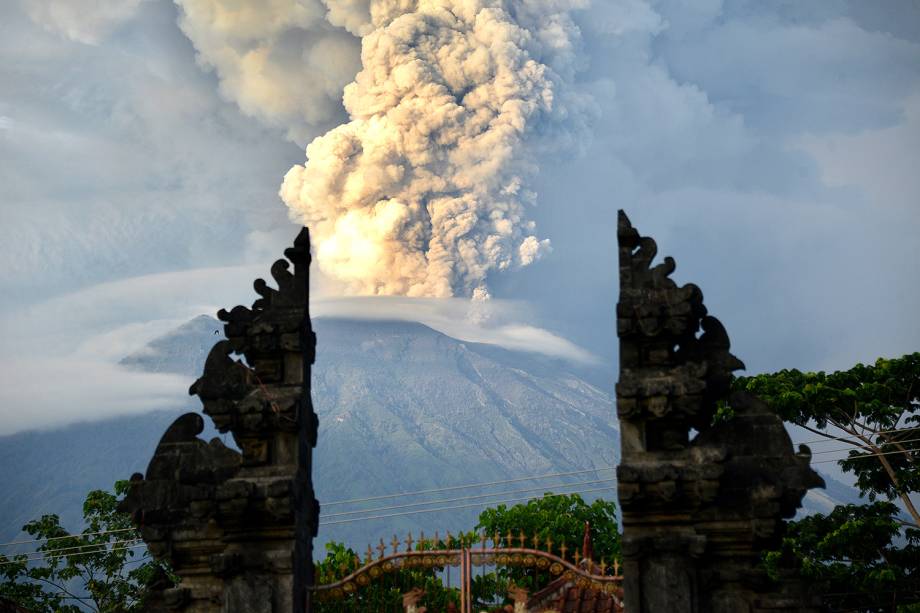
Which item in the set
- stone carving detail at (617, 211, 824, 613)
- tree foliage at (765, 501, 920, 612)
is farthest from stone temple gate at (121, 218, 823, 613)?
tree foliage at (765, 501, 920, 612)

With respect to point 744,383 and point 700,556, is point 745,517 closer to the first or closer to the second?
point 700,556

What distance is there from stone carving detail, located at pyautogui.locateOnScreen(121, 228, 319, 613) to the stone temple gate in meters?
0.02

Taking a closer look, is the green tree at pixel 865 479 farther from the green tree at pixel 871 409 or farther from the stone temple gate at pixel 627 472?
the stone temple gate at pixel 627 472

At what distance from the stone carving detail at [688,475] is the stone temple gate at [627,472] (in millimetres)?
15

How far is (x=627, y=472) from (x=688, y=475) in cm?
66

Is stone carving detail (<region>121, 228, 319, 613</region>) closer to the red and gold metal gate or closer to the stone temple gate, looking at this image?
the stone temple gate

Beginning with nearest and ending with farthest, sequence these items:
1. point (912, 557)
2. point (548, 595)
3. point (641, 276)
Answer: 1. point (641, 276)
2. point (548, 595)
3. point (912, 557)

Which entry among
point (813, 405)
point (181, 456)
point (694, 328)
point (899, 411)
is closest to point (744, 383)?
point (813, 405)

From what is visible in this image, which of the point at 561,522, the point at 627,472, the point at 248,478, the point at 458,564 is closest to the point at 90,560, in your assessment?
the point at 561,522

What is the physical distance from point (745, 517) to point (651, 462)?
1.20 meters

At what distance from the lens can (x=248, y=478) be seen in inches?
464

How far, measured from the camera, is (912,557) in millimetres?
25219

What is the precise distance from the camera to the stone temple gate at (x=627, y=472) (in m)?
11.1

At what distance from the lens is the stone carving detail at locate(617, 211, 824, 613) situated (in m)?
11.0
